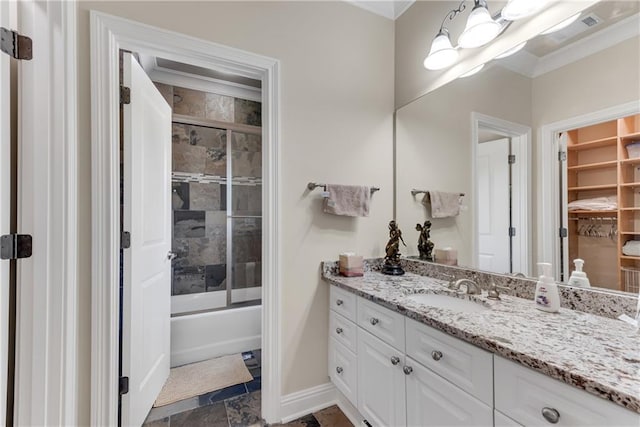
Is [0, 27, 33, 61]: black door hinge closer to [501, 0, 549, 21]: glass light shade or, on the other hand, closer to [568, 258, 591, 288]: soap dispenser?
[501, 0, 549, 21]: glass light shade

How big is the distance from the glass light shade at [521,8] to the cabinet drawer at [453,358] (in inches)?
55.3

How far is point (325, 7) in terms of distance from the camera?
1.78 metres

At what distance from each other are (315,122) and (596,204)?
1.40 m

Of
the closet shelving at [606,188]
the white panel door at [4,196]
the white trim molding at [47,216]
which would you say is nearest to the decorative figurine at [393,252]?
the closet shelving at [606,188]

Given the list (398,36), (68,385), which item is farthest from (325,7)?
(68,385)

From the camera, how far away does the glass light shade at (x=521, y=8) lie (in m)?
1.17

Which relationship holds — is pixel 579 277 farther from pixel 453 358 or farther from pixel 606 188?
pixel 453 358

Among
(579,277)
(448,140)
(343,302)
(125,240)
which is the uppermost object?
(448,140)

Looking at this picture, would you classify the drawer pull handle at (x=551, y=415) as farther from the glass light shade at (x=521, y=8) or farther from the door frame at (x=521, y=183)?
the glass light shade at (x=521, y=8)

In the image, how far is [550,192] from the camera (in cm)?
119

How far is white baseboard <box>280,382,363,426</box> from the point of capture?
63.3 inches

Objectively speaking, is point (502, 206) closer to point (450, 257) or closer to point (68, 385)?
point (450, 257)

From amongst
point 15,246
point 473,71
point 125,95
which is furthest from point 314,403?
point 473,71

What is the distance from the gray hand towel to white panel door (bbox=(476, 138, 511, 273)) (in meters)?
0.66
